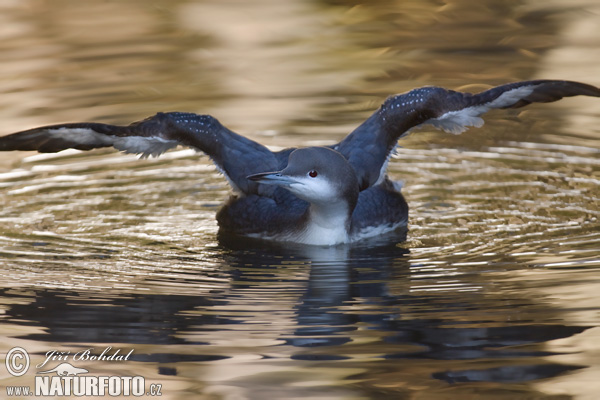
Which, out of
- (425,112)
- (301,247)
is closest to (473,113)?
(425,112)

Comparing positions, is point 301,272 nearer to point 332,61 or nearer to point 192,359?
point 192,359

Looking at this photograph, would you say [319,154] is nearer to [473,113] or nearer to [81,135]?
[473,113]

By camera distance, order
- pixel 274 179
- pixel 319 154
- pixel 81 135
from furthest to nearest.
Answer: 1. pixel 81 135
2. pixel 319 154
3. pixel 274 179

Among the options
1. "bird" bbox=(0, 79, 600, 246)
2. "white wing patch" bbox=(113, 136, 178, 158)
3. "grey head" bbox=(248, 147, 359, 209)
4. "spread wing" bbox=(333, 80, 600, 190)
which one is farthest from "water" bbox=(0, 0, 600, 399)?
"spread wing" bbox=(333, 80, 600, 190)

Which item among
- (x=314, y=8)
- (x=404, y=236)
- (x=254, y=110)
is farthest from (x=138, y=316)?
(x=314, y=8)

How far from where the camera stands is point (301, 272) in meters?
9.29

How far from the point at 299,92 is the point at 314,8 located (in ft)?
13.7

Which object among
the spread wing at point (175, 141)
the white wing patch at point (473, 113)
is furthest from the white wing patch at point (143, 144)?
the white wing patch at point (473, 113)

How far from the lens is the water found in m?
7.40

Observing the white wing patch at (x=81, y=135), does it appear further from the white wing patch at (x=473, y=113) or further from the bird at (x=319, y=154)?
the white wing patch at (x=473, y=113)

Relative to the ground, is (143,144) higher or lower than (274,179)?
higher

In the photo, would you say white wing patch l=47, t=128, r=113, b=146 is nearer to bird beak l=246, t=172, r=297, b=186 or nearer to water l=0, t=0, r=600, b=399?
water l=0, t=0, r=600, b=399

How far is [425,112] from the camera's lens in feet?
34.8

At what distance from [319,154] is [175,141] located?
1587 mm
